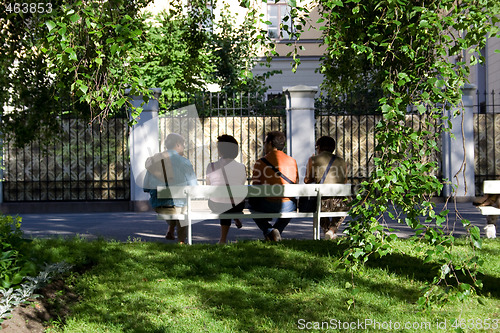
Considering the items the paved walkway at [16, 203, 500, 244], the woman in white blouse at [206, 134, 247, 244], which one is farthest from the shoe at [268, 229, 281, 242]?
the paved walkway at [16, 203, 500, 244]

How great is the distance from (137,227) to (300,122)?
5.47m

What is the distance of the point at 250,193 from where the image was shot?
7.47m

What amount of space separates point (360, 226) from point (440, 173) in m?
12.8

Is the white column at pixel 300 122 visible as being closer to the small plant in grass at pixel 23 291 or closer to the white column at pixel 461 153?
the white column at pixel 461 153

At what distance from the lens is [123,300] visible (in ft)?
17.0

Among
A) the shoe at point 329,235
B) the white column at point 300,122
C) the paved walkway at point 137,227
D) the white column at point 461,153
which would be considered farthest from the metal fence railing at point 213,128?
the shoe at point 329,235

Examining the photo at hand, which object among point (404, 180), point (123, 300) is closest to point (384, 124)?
point (404, 180)

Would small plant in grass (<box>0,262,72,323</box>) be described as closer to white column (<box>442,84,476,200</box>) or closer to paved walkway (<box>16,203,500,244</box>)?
paved walkway (<box>16,203,500,244</box>)

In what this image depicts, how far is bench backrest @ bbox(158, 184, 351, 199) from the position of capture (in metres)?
7.42

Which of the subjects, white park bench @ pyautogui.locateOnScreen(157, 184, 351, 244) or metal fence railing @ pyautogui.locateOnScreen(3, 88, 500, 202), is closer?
white park bench @ pyautogui.locateOnScreen(157, 184, 351, 244)

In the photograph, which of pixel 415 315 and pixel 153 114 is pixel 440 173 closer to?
pixel 153 114

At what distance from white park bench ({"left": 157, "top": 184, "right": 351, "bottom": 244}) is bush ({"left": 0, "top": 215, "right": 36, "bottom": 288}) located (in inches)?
90.0

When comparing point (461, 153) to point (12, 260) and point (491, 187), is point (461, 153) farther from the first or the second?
point (12, 260)

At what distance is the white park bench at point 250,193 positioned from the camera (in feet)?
24.3
